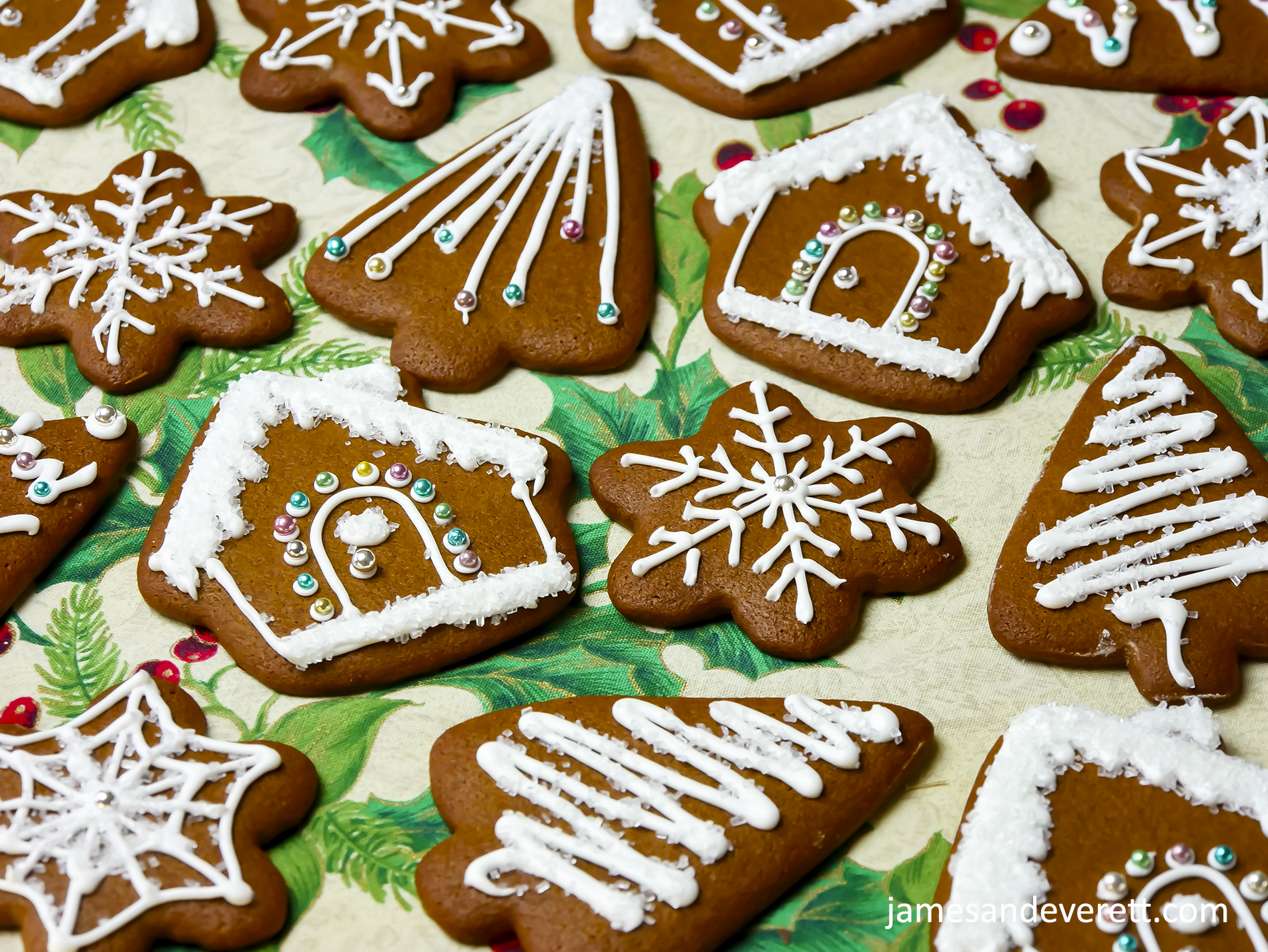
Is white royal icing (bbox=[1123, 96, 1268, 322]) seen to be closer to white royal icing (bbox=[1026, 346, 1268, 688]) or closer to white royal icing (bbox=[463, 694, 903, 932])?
white royal icing (bbox=[1026, 346, 1268, 688])

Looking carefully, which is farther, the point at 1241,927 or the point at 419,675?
the point at 419,675

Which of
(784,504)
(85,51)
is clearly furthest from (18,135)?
(784,504)

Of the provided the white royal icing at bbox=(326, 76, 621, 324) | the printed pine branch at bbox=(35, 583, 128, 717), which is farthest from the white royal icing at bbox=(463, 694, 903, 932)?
the white royal icing at bbox=(326, 76, 621, 324)

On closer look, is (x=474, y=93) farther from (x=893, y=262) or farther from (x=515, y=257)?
(x=893, y=262)

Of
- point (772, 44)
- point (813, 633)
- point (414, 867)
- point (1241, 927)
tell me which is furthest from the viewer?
point (772, 44)

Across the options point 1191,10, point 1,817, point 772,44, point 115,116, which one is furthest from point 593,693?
point 1191,10

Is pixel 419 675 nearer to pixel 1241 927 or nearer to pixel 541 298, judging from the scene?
pixel 541 298

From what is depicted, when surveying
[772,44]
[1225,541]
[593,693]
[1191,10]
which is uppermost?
[1191,10]
